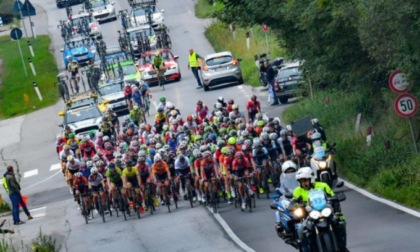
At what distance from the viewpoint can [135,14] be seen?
7331 centimetres

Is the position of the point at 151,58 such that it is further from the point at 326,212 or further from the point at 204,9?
the point at 326,212

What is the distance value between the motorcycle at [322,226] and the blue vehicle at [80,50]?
149 ft

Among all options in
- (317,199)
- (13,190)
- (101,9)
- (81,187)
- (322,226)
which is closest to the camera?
(322,226)

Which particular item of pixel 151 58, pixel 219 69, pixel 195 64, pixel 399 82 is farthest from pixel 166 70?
pixel 399 82

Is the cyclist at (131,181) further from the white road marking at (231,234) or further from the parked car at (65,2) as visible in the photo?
the parked car at (65,2)

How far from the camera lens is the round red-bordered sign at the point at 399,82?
1092 inches

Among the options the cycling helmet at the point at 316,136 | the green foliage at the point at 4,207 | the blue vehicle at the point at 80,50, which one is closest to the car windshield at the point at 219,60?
the blue vehicle at the point at 80,50

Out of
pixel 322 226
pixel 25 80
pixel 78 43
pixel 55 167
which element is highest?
pixel 322 226

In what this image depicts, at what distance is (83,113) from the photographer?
159 feet

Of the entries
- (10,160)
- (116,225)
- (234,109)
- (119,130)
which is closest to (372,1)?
(116,225)

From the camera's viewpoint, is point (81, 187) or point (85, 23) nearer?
point (81, 187)

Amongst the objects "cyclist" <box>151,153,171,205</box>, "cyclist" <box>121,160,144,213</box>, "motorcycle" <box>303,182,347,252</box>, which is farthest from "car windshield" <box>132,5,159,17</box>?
"motorcycle" <box>303,182,347,252</box>

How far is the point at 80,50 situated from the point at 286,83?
20714mm

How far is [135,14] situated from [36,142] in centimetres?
2157
